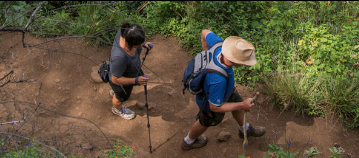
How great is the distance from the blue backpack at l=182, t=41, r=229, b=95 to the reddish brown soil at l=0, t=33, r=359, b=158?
1.27 m

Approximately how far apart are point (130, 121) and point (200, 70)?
6.42 feet

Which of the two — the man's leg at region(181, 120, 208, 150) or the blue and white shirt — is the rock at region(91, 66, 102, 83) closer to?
the man's leg at region(181, 120, 208, 150)

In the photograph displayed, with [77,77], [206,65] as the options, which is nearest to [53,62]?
[77,77]

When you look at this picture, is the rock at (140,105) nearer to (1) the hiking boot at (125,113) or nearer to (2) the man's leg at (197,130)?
(1) the hiking boot at (125,113)

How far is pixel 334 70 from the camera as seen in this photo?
16.4 feet

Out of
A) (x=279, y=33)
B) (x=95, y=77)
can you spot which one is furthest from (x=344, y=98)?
(x=95, y=77)

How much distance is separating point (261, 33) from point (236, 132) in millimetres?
2233

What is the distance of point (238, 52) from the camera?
3160 mm

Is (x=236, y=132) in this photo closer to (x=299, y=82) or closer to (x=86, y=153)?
(x=299, y=82)

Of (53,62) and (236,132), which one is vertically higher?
(53,62)

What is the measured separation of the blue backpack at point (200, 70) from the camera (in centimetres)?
319

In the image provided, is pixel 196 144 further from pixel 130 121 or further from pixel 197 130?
pixel 130 121

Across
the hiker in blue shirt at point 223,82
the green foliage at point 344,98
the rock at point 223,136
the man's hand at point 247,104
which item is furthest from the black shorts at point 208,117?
the green foliage at point 344,98

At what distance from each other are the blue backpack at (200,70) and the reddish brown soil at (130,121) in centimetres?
127
